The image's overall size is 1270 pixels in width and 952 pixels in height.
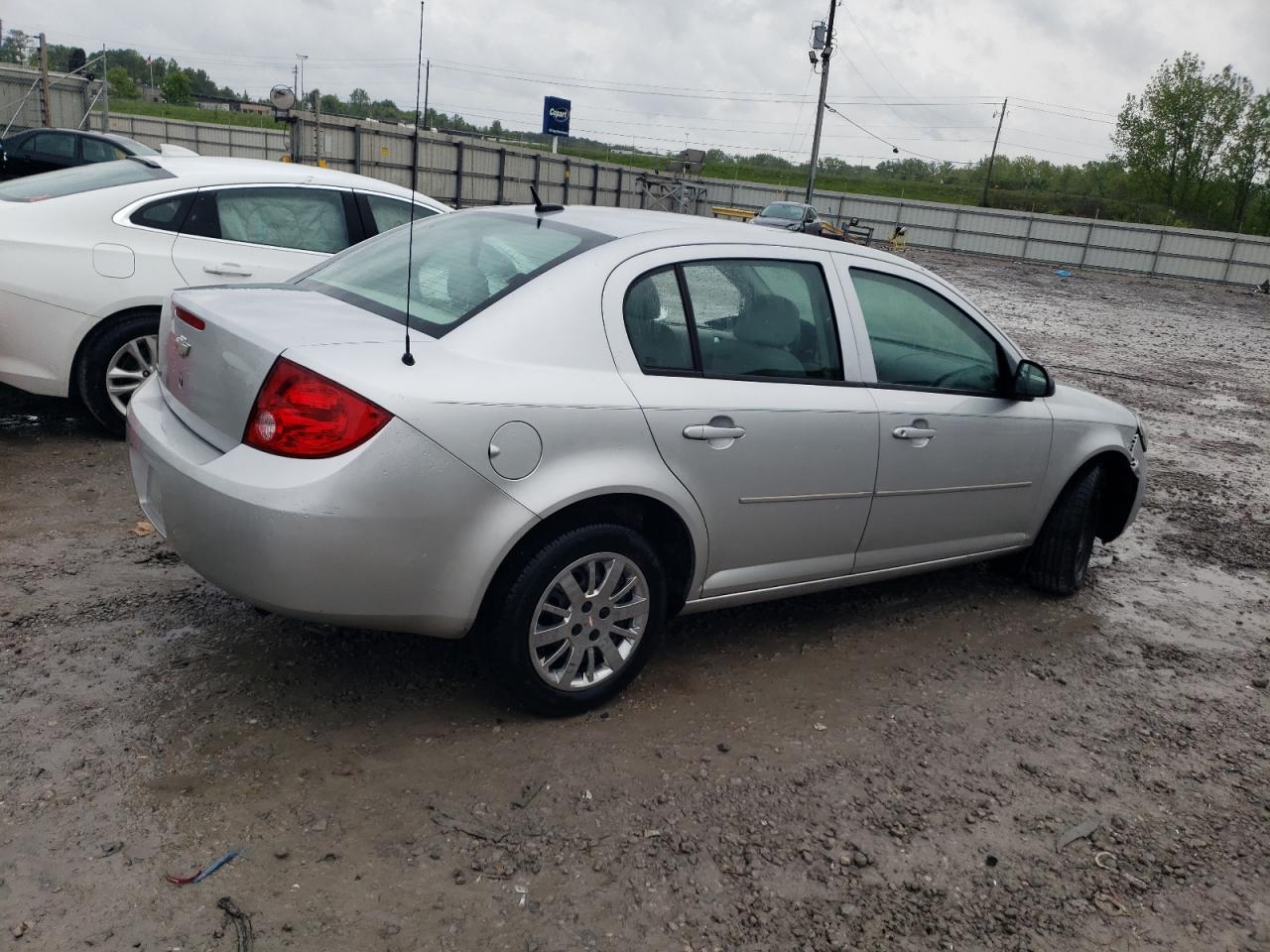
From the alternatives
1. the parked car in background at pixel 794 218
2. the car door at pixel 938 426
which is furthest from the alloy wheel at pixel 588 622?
the parked car in background at pixel 794 218

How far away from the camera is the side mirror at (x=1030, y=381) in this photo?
4.50 meters

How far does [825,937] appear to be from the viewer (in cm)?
259

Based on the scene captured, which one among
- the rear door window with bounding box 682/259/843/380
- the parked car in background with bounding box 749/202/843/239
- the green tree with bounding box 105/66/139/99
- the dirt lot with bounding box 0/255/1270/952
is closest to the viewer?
the dirt lot with bounding box 0/255/1270/952

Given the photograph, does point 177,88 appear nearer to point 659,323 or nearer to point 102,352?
point 102,352

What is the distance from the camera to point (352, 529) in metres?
2.87

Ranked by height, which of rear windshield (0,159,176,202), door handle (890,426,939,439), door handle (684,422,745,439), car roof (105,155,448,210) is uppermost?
car roof (105,155,448,210)

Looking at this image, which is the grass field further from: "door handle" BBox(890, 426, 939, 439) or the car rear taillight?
the car rear taillight

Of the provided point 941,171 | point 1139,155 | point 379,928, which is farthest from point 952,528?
point 941,171

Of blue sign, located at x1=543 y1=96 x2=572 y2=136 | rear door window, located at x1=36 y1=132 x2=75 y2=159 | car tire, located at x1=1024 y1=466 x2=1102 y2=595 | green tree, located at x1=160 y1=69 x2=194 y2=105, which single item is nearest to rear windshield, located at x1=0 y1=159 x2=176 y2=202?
car tire, located at x1=1024 y1=466 x2=1102 y2=595

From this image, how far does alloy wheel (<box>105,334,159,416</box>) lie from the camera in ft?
18.7

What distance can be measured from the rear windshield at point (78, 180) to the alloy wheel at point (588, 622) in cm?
427

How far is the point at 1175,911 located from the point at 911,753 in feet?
2.96

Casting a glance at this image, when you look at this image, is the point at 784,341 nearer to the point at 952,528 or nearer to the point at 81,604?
the point at 952,528

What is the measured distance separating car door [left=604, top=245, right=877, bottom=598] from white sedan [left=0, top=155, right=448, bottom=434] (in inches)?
134
